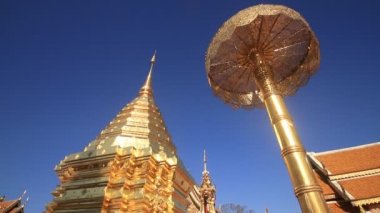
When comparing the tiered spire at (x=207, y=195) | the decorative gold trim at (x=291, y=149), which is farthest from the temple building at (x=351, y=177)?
the decorative gold trim at (x=291, y=149)

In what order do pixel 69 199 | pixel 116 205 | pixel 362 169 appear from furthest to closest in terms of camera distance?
pixel 362 169 → pixel 69 199 → pixel 116 205

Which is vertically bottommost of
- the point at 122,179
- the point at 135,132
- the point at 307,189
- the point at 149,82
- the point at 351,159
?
the point at 307,189

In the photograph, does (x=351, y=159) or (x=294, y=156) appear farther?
(x=351, y=159)

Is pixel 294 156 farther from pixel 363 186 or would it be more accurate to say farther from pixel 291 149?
pixel 363 186

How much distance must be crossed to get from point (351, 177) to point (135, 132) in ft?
35.6

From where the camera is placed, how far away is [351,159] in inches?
550

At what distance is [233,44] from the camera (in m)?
4.66

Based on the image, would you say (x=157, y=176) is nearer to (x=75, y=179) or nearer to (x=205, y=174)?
(x=75, y=179)

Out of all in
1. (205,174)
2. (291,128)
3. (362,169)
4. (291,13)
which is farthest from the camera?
(362,169)

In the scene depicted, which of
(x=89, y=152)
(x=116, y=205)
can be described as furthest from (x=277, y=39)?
(x=89, y=152)

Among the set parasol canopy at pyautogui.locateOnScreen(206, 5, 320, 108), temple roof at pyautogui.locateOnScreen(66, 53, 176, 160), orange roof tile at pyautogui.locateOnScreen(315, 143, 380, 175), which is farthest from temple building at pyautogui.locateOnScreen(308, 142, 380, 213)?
parasol canopy at pyautogui.locateOnScreen(206, 5, 320, 108)

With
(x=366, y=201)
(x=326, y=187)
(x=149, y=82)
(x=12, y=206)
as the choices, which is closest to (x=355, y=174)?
(x=326, y=187)

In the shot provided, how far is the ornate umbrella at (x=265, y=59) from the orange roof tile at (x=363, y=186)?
9.02 m

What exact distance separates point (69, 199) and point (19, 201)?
1954 centimetres
